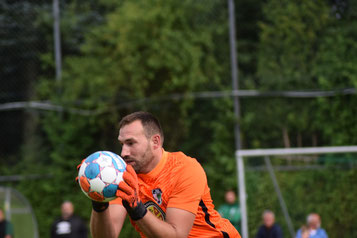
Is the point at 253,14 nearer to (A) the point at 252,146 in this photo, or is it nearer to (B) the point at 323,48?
(B) the point at 323,48

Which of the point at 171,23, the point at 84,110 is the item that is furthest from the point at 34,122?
the point at 171,23

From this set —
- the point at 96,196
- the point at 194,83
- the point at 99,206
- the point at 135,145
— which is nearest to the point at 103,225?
the point at 99,206

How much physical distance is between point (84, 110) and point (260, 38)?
3848 mm

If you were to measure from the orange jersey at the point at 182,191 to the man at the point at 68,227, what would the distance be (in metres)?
5.76

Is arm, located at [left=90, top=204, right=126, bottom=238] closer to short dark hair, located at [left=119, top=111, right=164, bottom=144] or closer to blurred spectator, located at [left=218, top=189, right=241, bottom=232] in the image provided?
short dark hair, located at [left=119, top=111, right=164, bottom=144]

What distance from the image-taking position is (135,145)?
381cm

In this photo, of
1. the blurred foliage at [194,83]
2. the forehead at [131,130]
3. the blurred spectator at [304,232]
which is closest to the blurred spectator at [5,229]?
the blurred foliage at [194,83]

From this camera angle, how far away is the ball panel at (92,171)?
138 inches

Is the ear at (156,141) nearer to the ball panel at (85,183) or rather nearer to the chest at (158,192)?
the chest at (158,192)

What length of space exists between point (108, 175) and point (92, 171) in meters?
Answer: 0.12

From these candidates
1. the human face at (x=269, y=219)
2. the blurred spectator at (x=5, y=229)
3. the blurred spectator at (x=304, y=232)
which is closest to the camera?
the blurred spectator at (x=304, y=232)

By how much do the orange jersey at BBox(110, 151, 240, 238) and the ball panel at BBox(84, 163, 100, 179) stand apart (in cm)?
51

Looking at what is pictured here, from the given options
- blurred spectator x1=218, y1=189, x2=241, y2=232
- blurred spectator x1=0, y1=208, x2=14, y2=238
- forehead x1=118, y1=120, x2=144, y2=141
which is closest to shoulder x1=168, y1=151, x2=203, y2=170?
forehead x1=118, y1=120, x2=144, y2=141

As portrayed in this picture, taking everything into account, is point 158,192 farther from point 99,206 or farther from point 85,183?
point 85,183
